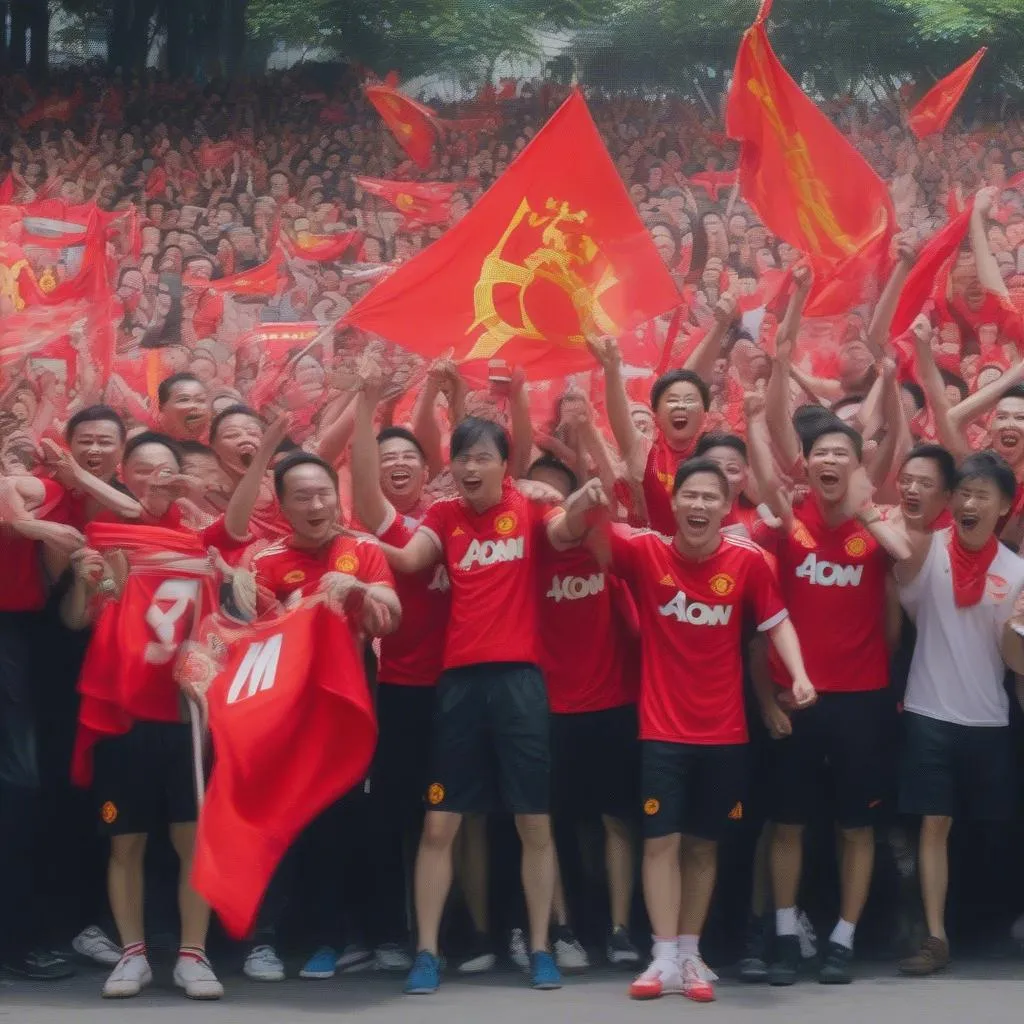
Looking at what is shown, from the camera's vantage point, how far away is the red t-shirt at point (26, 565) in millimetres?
5211

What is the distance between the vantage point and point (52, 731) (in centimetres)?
545

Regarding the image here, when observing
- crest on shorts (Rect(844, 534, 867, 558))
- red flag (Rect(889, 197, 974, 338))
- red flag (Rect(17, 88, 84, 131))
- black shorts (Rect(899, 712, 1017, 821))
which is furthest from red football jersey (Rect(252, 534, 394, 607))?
red flag (Rect(17, 88, 84, 131))

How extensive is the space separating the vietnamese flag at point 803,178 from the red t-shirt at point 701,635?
6.83 feet

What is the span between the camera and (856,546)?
17.1 feet

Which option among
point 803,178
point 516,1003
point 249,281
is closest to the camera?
point 516,1003

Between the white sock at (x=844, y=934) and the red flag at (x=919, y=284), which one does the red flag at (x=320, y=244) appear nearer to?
the red flag at (x=919, y=284)

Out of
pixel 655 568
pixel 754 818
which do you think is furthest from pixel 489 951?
pixel 655 568

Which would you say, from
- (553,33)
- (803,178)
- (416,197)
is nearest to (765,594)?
(803,178)

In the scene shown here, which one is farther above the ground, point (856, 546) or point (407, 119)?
point (407, 119)

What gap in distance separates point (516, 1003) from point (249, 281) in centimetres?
874

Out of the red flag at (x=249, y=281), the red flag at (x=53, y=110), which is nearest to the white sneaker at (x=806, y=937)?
the red flag at (x=249, y=281)

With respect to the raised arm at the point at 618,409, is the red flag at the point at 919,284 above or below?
above

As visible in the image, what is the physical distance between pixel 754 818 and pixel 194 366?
6121 millimetres

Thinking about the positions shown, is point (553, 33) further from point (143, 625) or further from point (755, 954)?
point (755, 954)
